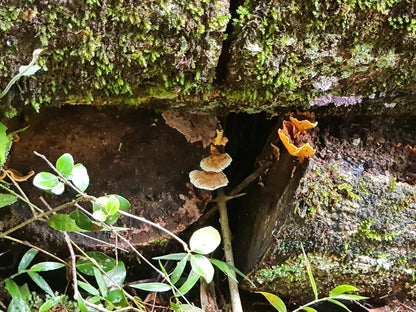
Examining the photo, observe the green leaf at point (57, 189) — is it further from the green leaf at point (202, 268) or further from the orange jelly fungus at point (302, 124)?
the orange jelly fungus at point (302, 124)

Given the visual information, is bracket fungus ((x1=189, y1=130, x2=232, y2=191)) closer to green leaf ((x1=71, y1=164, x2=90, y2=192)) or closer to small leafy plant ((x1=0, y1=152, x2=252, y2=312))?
small leafy plant ((x1=0, y1=152, x2=252, y2=312))

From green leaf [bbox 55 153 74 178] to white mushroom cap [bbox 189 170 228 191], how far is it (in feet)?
2.22

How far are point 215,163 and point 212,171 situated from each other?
0.12 ft

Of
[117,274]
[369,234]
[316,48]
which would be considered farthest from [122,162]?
[369,234]

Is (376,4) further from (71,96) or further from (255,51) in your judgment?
(71,96)

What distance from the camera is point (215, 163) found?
196 centimetres

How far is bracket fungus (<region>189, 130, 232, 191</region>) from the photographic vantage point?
6.35ft

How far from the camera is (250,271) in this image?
1837 mm

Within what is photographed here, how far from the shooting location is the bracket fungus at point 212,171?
6.35 feet

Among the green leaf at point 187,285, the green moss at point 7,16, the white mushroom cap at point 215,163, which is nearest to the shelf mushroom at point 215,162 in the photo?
the white mushroom cap at point 215,163

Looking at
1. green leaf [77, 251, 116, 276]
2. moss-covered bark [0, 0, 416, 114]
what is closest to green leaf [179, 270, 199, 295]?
green leaf [77, 251, 116, 276]

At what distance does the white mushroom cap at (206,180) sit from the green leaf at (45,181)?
0.71 metres

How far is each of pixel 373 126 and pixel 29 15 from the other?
138cm

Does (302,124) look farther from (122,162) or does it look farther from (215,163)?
(122,162)
